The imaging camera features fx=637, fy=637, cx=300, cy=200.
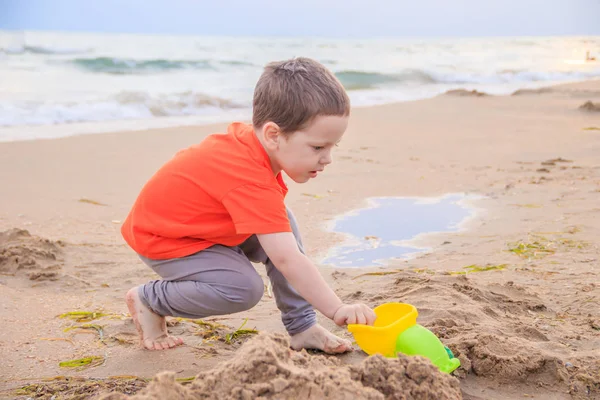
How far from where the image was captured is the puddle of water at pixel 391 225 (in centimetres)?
361

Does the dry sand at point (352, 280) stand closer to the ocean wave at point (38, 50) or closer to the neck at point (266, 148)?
the neck at point (266, 148)

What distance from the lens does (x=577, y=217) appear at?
4.06 meters

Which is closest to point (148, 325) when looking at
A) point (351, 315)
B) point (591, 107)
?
point (351, 315)

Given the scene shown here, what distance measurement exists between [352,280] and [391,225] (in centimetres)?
111

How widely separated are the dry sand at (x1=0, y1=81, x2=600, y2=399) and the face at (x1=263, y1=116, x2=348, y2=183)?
0.66 meters

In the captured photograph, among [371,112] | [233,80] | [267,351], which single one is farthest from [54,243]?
[233,80]

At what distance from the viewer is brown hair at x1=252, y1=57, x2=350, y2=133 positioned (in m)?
2.10

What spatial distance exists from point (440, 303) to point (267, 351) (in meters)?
1.29

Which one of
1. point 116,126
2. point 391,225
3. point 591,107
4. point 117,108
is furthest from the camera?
point 117,108

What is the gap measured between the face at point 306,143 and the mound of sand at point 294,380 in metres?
0.68

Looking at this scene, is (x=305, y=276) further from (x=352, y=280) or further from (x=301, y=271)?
(x=352, y=280)

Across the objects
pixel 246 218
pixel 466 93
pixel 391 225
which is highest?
pixel 246 218

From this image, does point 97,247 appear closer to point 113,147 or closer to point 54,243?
point 54,243

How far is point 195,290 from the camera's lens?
2275 mm
